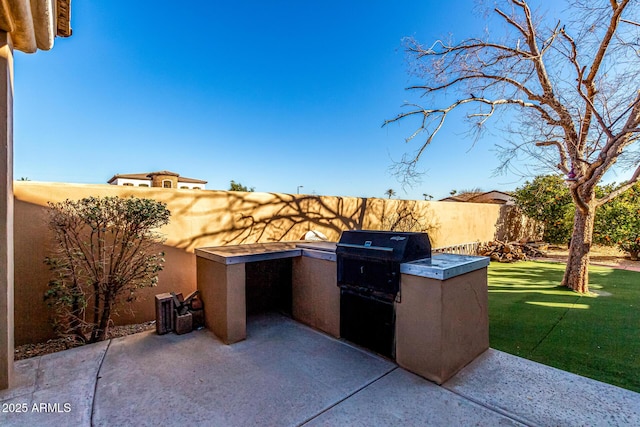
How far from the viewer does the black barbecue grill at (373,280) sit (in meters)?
2.81

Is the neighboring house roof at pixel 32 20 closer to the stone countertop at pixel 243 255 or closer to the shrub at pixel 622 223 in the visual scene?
the stone countertop at pixel 243 255

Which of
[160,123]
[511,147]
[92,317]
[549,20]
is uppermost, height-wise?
[160,123]

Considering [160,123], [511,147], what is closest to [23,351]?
[511,147]

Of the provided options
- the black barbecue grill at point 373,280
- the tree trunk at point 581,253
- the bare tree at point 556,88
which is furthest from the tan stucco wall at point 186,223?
the tree trunk at point 581,253

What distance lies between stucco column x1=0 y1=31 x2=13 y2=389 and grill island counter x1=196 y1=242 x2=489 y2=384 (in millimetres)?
1785

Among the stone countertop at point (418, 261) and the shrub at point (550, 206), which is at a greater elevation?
A: the shrub at point (550, 206)

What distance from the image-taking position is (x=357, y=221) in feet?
24.2

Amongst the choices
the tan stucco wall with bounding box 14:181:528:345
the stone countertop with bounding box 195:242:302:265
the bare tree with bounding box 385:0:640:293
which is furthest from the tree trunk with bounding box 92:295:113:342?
the bare tree with bounding box 385:0:640:293

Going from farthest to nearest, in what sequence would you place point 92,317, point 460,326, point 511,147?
point 511,147 → point 92,317 → point 460,326

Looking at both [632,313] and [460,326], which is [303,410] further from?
[632,313]

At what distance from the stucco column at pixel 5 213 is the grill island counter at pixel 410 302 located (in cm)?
179

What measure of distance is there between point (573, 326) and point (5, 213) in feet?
22.5

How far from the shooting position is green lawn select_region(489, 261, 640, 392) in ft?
9.53

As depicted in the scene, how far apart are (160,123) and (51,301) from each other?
13.9 m
